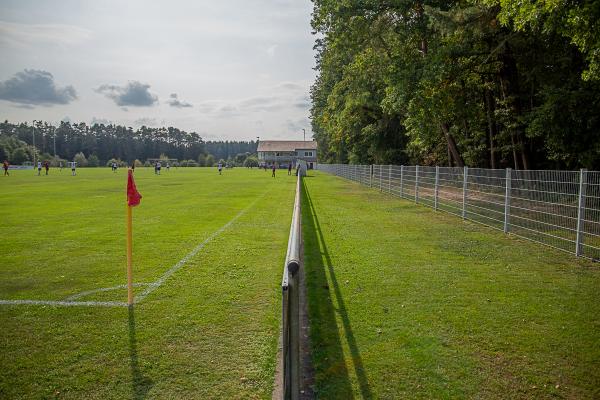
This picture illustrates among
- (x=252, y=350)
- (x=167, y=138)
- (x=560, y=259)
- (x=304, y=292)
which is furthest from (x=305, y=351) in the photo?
(x=167, y=138)

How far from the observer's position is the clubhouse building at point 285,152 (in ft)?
421

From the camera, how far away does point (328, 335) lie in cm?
491

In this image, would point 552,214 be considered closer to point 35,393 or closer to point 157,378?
point 157,378

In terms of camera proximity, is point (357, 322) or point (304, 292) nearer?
point (357, 322)

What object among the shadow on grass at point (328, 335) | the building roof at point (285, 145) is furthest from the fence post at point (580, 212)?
the building roof at point (285, 145)

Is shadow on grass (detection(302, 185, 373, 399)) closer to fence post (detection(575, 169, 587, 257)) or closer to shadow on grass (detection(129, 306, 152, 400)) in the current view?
shadow on grass (detection(129, 306, 152, 400))

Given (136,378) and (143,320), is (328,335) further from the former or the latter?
(143,320)

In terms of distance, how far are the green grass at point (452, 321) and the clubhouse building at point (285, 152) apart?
4632 inches

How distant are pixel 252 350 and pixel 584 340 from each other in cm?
365

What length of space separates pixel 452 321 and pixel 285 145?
426 feet

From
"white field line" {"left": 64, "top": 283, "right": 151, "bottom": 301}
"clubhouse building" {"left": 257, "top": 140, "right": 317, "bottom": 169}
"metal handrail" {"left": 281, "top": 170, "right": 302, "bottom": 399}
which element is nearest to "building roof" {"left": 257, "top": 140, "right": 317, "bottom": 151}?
"clubhouse building" {"left": 257, "top": 140, "right": 317, "bottom": 169}

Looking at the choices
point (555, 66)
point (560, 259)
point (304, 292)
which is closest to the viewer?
point (304, 292)

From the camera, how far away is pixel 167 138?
561ft

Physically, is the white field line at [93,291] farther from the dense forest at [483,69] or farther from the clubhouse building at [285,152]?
the clubhouse building at [285,152]
